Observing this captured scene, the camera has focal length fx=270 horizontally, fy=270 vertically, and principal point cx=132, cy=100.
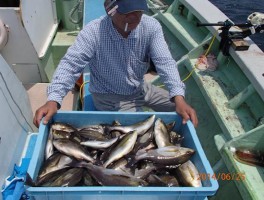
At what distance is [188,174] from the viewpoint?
1.69 metres

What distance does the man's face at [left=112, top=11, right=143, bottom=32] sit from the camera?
2.18 metres

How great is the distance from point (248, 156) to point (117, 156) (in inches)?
46.2

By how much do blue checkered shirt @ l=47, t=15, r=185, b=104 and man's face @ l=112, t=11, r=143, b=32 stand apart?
0.14 m

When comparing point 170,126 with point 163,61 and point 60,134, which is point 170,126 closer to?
point 163,61

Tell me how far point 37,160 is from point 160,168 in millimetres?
790

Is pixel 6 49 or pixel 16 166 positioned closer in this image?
pixel 16 166

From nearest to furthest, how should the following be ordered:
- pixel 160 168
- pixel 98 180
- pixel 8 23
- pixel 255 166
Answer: pixel 98 180 < pixel 160 168 < pixel 255 166 < pixel 8 23

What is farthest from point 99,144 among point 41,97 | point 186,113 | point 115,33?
point 41,97

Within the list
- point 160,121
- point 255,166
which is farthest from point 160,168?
point 255,166

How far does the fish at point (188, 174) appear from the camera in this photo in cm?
164

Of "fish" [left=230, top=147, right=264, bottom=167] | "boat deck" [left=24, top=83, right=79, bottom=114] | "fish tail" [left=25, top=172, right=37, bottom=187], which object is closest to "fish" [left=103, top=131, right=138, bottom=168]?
"fish tail" [left=25, top=172, right=37, bottom=187]

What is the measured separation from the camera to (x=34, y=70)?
463 centimetres

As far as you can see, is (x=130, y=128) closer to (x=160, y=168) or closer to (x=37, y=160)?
(x=160, y=168)
